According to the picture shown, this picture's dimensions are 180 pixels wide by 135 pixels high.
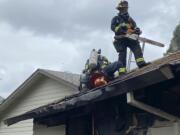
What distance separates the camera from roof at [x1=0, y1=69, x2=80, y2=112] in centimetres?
1527

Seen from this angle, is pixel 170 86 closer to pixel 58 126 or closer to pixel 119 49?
pixel 119 49

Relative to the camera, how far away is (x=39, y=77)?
1720 cm

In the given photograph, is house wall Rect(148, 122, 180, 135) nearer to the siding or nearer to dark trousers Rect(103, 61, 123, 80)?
dark trousers Rect(103, 61, 123, 80)

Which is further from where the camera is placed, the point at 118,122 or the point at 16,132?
the point at 16,132

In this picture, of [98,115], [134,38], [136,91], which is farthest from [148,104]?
[134,38]

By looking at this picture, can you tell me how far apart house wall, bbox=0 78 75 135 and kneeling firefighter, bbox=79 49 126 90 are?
6.45 metres

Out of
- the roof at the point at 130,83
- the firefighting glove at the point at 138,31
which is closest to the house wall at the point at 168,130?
the roof at the point at 130,83

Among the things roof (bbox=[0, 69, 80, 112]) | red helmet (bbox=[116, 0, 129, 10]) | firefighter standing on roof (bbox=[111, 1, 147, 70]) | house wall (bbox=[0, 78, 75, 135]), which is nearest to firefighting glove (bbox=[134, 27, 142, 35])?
firefighter standing on roof (bbox=[111, 1, 147, 70])

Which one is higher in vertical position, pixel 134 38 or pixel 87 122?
pixel 134 38

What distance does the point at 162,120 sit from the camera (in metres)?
6.54

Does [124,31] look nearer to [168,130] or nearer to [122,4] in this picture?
[122,4]

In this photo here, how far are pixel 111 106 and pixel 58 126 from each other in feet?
6.90

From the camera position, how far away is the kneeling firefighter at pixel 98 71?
329 inches

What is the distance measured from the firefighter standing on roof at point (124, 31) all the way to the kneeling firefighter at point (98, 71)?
0.29 metres
